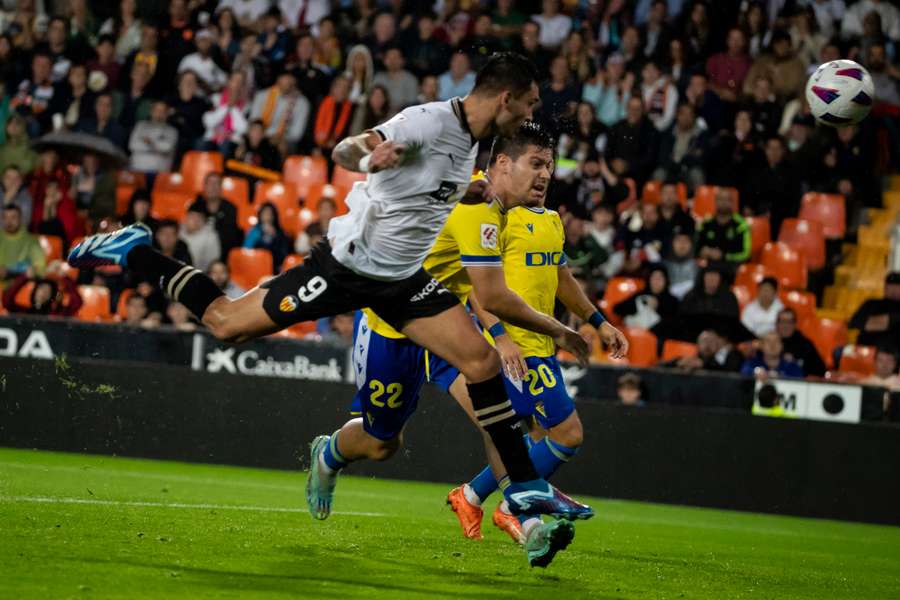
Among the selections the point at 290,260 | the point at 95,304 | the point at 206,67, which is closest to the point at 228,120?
the point at 206,67

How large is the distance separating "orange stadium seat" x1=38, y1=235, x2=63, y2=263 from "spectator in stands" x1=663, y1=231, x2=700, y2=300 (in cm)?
753

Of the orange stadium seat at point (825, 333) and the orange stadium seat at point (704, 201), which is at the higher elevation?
the orange stadium seat at point (704, 201)

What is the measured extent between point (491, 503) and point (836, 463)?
3405 millimetres

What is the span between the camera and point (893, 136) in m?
19.9

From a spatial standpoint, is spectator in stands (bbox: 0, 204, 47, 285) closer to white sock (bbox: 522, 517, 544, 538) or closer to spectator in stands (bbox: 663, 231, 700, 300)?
spectator in stands (bbox: 663, 231, 700, 300)

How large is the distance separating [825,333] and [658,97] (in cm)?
397

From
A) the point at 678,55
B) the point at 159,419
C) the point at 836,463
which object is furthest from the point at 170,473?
the point at 678,55

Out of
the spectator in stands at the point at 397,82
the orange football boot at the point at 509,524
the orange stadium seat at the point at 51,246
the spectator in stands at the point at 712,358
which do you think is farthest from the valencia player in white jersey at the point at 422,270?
the spectator in stands at the point at 397,82

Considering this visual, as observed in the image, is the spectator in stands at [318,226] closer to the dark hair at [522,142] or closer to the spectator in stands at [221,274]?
the spectator in stands at [221,274]

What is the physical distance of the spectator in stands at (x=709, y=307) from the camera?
1667 centimetres

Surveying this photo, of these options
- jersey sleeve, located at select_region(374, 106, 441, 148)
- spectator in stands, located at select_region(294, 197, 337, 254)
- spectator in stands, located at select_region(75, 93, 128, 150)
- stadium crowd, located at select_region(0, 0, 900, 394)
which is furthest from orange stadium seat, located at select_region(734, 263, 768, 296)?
jersey sleeve, located at select_region(374, 106, 441, 148)

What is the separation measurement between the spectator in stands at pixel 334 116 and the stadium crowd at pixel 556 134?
32mm

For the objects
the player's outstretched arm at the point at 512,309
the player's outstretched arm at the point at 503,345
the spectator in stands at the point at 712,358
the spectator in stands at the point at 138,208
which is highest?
the player's outstretched arm at the point at 512,309

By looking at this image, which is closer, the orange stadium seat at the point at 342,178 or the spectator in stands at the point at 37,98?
the orange stadium seat at the point at 342,178
